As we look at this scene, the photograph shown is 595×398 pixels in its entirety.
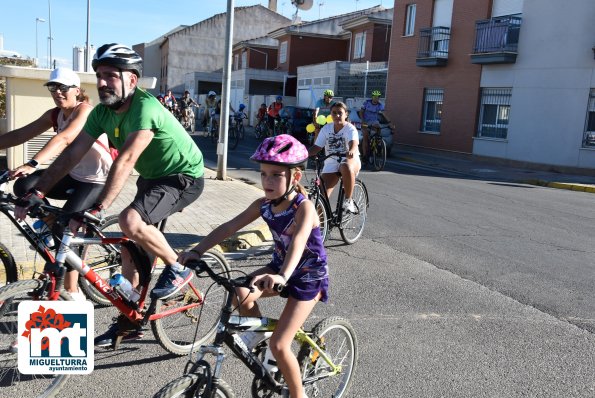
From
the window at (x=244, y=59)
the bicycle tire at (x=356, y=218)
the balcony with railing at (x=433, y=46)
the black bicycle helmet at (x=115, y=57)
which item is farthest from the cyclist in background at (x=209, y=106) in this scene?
the window at (x=244, y=59)

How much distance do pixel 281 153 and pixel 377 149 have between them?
1407cm

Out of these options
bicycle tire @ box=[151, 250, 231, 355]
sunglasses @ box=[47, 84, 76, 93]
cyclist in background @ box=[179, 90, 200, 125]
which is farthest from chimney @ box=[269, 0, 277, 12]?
bicycle tire @ box=[151, 250, 231, 355]

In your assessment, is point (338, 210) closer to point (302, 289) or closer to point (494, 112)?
point (302, 289)

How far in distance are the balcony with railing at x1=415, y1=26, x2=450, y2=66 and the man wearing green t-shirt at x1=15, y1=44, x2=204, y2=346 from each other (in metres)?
22.2

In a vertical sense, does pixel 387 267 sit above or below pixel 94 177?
below

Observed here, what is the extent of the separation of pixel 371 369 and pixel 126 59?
2648 mm

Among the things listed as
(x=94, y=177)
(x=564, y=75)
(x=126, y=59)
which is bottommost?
(x=94, y=177)

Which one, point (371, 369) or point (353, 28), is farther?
point (353, 28)

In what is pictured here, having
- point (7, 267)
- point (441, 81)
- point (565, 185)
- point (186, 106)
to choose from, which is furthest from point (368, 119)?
point (7, 267)

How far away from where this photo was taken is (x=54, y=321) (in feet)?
10.7

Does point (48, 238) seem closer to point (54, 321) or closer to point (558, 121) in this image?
point (54, 321)

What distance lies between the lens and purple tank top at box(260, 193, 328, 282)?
307cm

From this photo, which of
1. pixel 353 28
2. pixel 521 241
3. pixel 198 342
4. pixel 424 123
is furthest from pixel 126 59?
pixel 353 28

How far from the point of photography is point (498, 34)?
71.6 ft
